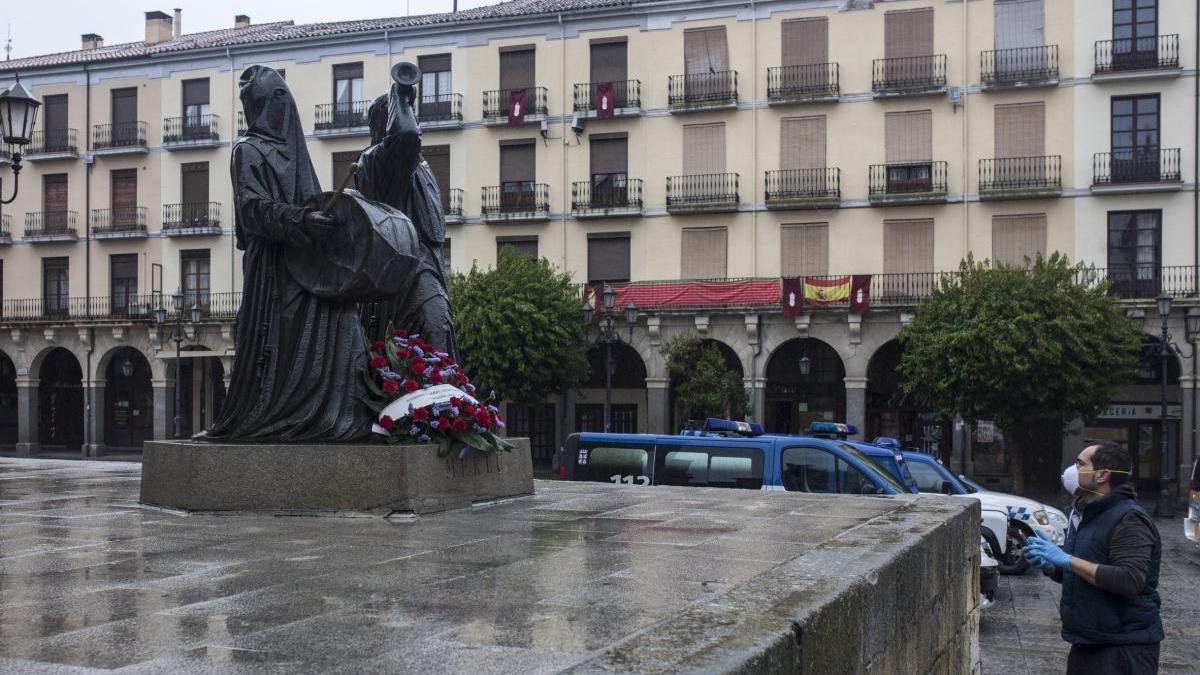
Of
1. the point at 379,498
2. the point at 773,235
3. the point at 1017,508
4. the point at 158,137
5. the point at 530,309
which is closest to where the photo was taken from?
the point at 379,498

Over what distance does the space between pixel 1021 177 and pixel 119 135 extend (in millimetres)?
29893

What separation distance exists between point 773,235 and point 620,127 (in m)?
5.80

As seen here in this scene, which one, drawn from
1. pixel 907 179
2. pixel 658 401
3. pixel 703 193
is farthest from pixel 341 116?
pixel 907 179

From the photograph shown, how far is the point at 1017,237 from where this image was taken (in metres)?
33.9

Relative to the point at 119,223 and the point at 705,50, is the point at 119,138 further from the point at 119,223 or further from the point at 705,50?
the point at 705,50

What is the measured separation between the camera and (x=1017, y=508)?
17.4 meters

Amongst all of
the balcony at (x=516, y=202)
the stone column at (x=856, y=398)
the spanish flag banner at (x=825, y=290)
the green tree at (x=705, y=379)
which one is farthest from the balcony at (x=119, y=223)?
the stone column at (x=856, y=398)

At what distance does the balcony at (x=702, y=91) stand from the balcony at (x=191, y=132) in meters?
15.9

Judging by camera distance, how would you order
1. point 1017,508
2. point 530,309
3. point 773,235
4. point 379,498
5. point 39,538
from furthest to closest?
point 773,235
point 530,309
point 1017,508
point 379,498
point 39,538

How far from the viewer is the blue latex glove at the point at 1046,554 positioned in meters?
6.00

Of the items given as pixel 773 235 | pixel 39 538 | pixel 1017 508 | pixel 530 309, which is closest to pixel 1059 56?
pixel 773 235

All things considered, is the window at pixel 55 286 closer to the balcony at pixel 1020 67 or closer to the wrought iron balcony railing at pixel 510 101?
the wrought iron balcony railing at pixel 510 101

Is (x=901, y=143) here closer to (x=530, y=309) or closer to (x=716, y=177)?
(x=716, y=177)

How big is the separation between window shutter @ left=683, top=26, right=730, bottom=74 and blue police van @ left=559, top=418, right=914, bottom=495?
20.1 m
